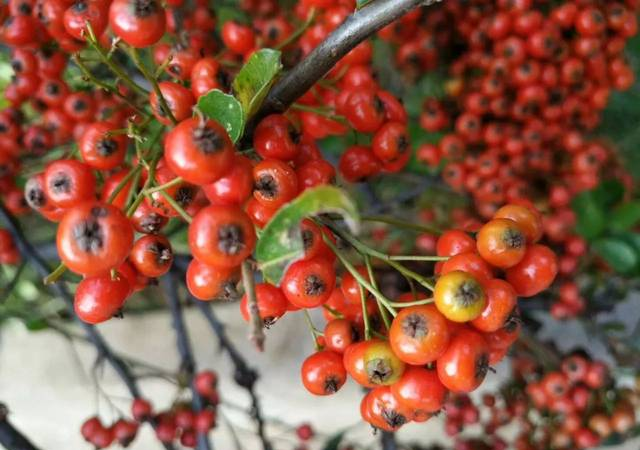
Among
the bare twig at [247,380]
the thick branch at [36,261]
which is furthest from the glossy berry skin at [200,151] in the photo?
the bare twig at [247,380]

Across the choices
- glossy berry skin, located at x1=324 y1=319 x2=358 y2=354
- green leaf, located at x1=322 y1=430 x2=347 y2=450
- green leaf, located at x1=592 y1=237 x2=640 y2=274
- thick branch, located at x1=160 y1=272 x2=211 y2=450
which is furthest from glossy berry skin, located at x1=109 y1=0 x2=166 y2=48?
green leaf, located at x1=592 y1=237 x2=640 y2=274

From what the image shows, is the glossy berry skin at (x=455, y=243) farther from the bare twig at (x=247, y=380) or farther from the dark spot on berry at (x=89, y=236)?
the bare twig at (x=247, y=380)

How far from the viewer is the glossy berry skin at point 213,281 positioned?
49cm

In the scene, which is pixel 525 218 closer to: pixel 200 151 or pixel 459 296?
pixel 459 296

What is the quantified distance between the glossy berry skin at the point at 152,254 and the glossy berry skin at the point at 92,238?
66mm

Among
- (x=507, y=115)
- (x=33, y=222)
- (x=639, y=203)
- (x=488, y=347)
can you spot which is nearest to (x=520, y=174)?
(x=507, y=115)

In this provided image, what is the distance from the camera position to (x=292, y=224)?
41 centimetres

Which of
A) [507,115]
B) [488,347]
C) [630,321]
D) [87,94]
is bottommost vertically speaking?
[630,321]

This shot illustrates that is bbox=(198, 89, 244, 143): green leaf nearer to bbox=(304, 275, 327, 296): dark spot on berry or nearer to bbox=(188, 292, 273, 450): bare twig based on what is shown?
bbox=(304, 275, 327, 296): dark spot on berry

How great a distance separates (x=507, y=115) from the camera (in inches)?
46.3

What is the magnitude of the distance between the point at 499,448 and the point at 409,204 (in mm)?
600

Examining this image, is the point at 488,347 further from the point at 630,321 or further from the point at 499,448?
the point at 630,321

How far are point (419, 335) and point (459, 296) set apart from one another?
0.05 meters

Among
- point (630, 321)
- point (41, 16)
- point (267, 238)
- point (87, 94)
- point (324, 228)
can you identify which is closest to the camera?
point (267, 238)
